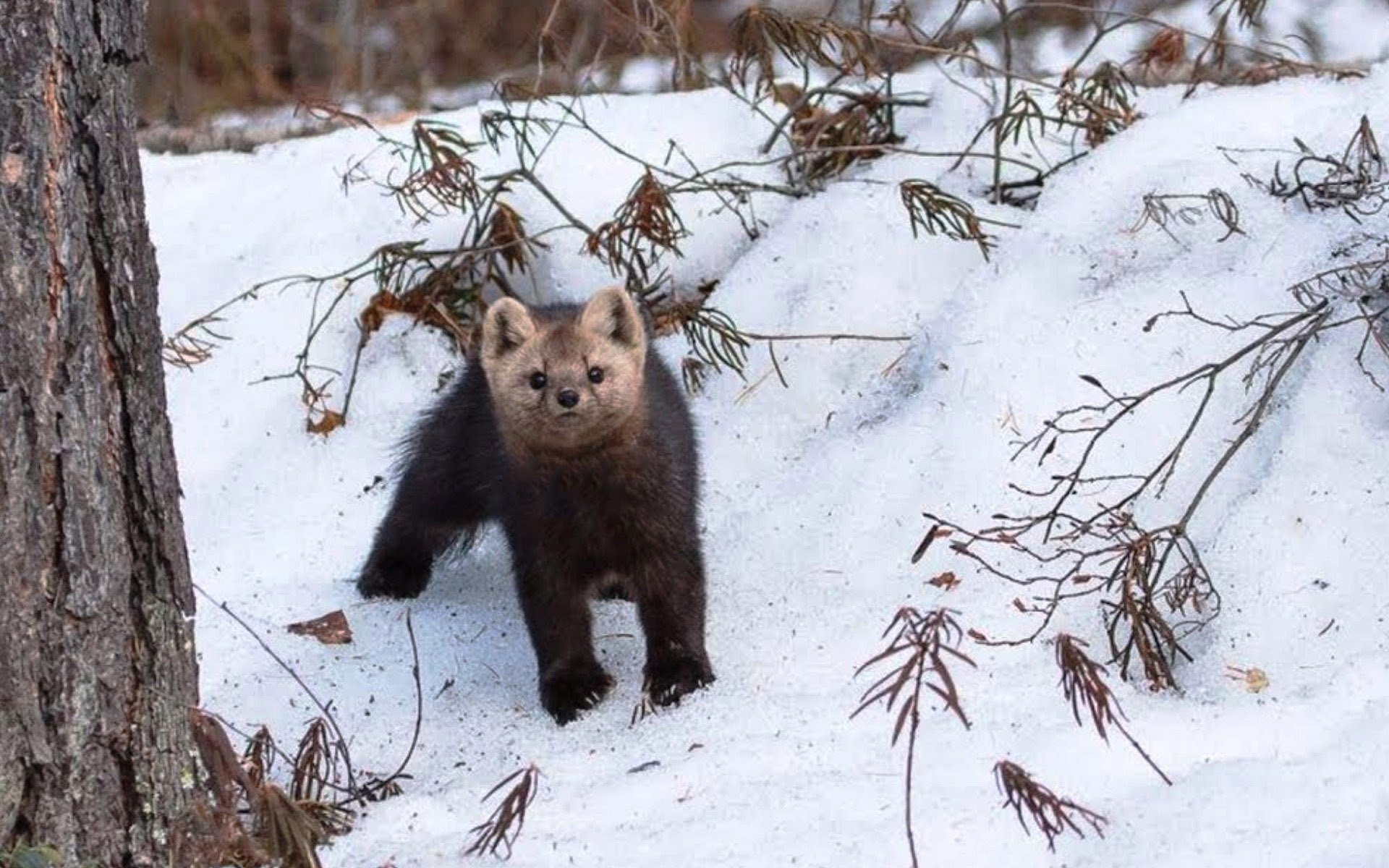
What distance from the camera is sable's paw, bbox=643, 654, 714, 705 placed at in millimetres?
4809

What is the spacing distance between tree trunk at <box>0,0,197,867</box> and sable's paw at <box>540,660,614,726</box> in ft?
4.37

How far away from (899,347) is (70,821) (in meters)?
3.06

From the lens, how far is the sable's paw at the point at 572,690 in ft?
16.0

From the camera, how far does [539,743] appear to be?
183 inches

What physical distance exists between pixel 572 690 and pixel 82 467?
176 cm

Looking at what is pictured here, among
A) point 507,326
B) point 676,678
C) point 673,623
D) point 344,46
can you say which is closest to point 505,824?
point 676,678

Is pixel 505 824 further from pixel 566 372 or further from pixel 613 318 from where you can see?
pixel 613 318

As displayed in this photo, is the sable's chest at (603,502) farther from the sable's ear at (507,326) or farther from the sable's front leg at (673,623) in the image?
the sable's ear at (507,326)

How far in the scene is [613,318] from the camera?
524cm

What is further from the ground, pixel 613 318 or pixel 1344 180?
pixel 1344 180

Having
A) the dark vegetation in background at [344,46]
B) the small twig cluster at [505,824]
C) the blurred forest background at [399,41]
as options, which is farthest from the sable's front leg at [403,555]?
the dark vegetation in background at [344,46]

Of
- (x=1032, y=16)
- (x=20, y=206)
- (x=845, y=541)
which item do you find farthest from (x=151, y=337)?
(x=1032, y=16)

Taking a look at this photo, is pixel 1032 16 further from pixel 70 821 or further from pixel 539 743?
pixel 70 821

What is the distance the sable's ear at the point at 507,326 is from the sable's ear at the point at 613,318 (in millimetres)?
149
